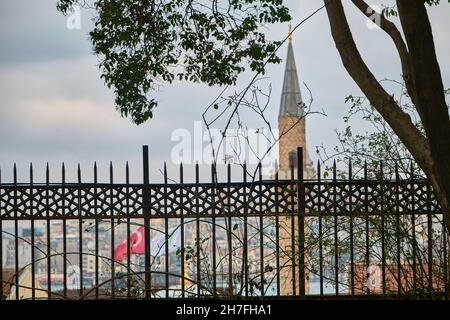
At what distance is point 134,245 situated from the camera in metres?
6.27

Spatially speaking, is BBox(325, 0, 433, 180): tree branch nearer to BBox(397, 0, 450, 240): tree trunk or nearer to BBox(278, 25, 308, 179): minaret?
BBox(397, 0, 450, 240): tree trunk

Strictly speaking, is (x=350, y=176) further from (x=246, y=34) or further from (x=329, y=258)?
(x=246, y=34)

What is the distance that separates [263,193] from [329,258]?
810 millimetres

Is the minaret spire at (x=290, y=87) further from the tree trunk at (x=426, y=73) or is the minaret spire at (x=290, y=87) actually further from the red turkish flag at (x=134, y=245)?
the tree trunk at (x=426, y=73)

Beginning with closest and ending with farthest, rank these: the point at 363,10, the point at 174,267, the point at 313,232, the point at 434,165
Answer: the point at 434,165, the point at 363,10, the point at 313,232, the point at 174,267

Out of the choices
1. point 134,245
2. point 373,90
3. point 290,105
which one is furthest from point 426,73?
point 290,105

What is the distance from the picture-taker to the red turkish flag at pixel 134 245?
6.25 meters

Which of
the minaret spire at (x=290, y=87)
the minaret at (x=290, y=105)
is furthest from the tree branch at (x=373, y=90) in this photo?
the minaret spire at (x=290, y=87)

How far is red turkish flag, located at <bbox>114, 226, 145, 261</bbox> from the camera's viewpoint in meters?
6.25

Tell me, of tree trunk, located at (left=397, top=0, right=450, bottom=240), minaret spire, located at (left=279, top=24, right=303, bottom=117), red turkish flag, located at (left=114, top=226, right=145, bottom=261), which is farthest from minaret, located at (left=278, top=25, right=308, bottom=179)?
tree trunk, located at (left=397, top=0, right=450, bottom=240)

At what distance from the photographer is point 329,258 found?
6.41 metres
